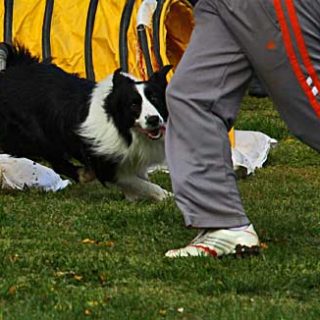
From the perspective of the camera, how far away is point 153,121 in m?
6.50

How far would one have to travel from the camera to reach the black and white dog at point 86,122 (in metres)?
6.64

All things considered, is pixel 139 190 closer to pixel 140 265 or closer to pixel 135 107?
Answer: pixel 135 107

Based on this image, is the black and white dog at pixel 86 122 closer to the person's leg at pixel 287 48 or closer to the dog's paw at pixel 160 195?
the dog's paw at pixel 160 195

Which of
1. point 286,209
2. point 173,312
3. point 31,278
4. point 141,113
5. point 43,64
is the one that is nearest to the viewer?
point 173,312

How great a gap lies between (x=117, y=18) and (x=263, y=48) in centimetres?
517

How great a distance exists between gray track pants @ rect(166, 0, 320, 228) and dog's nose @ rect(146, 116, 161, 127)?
195 centimetres

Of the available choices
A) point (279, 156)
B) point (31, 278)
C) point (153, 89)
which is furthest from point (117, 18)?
point (31, 278)

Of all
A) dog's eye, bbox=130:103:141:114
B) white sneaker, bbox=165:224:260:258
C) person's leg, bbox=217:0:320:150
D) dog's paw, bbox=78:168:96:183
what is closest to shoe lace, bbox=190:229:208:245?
white sneaker, bbox=165:224:260:258

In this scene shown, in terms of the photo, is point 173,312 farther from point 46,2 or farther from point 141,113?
point 46,2

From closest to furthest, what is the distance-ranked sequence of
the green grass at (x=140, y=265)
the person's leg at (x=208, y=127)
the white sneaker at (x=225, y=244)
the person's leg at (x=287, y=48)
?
1. the green grass at (x=140, y=265)
2. the person's leg at (x=287, y=48)
3. the person's leg at (x=208, y=127)
4. the white sneaker at (x=225, y=244)

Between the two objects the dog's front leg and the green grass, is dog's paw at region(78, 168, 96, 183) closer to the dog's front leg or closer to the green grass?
the dog's front leg

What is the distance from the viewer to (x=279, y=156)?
867 cm

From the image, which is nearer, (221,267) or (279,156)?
(221,267)

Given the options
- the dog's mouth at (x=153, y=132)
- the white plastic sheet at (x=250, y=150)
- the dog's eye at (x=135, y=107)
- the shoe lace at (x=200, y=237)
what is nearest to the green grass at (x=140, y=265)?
the shoe lace at (x=200, y=237)
